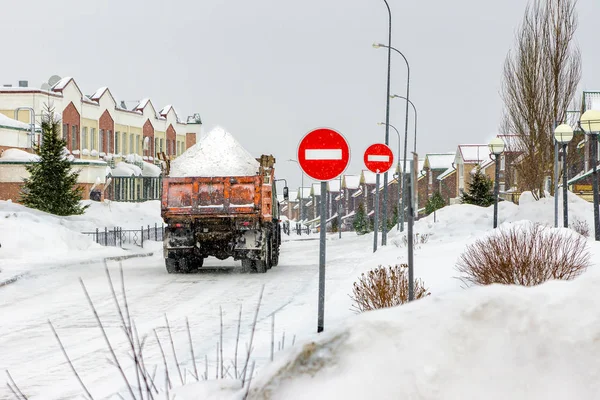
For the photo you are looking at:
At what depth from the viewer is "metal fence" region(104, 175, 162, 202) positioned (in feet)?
226

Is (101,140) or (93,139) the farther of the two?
(101,140)

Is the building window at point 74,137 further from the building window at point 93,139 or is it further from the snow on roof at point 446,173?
the snow on roof at point 446,173

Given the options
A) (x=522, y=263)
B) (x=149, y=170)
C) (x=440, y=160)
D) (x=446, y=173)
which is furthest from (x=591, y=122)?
(x=440, y=160)

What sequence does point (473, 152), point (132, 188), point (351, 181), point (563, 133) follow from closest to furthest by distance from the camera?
point (563, 133), point (132, 188), point (473, 152), point (351, 181)

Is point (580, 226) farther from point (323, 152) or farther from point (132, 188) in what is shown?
point (132, 188)

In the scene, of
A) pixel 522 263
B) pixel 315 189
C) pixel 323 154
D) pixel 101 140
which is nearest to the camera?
pixel 323 154

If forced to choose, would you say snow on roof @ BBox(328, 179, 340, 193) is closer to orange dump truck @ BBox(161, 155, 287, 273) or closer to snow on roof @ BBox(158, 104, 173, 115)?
snow on roof @ BBox(158, 104, 173, 115)

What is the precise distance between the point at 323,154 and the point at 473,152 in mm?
76775

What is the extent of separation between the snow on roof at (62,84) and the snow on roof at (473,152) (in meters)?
37.7

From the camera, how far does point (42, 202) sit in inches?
1780

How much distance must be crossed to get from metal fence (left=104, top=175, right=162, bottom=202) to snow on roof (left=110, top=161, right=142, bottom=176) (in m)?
0.40

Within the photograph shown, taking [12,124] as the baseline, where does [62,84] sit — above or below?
above

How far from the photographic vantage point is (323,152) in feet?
40.7

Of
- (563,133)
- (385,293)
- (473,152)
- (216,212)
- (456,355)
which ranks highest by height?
(473,152)
